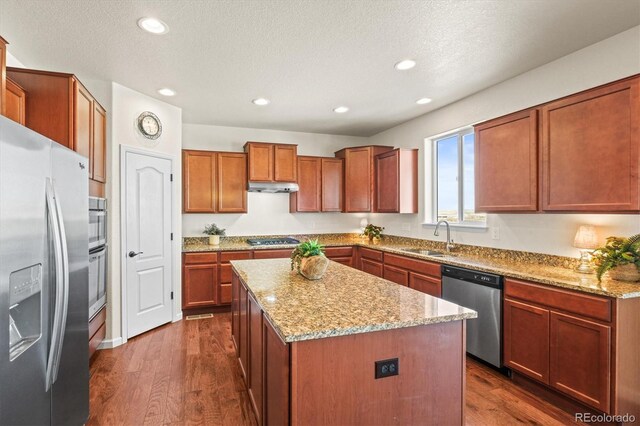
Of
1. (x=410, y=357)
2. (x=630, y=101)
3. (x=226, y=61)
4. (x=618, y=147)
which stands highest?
(x=226, y=61)

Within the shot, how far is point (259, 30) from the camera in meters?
2.36

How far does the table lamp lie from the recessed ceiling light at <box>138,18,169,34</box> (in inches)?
133

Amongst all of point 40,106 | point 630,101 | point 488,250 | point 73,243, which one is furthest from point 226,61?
point 488,250

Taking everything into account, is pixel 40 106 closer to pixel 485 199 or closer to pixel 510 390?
pixel 485 199

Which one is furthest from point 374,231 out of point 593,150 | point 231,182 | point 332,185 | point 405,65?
point 593,150

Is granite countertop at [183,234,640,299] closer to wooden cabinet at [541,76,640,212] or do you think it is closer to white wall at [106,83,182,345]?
wooden cabinet at [541,76,640,212]

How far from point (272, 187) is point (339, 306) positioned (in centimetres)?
345

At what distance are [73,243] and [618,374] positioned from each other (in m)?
3.20

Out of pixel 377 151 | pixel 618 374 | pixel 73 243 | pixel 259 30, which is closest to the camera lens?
pixel 73 243

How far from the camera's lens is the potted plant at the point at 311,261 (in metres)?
2.25

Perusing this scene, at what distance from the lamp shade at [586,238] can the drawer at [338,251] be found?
2.99m

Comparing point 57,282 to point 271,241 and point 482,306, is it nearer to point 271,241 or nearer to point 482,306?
point 482,306

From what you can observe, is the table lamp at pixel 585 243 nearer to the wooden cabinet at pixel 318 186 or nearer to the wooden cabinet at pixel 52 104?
the wooden cabinet at pixel 318 186

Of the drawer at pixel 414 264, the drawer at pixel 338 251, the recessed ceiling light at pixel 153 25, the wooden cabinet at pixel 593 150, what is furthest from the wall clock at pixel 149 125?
the wooden cabinet at pixel 593 150
